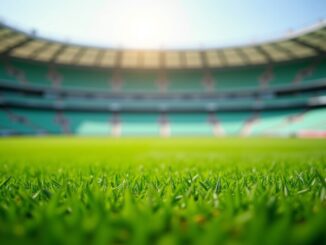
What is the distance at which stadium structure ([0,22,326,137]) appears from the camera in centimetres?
3278

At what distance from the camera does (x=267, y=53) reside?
36.0 m

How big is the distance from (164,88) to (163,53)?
7.04 m

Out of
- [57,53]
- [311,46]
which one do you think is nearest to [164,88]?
[57,53]

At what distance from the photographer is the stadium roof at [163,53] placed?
1206 inches

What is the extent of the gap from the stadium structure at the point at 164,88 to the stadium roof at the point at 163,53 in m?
0.15

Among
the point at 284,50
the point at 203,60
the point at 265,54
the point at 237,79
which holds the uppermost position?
the point at 284,50

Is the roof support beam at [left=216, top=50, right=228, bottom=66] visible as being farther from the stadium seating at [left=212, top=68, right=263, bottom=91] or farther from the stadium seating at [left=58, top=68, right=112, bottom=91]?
the stadium seating at [left=58, top=68, right=112, bottom=91]

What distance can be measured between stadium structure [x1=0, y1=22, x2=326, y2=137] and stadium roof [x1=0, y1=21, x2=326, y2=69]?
0.48 ft

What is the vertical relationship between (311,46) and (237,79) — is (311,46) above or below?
above

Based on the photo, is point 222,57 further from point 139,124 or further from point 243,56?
point 139,124

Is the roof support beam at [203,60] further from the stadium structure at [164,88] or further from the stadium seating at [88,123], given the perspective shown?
the stadium seating at [88,123]

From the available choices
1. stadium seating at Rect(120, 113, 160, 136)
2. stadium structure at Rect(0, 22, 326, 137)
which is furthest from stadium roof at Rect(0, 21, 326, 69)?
stadium seating at Rect(120, 113, 160, 136)

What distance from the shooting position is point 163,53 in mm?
37938

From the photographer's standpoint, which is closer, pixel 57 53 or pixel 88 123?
pixel 57 53
